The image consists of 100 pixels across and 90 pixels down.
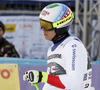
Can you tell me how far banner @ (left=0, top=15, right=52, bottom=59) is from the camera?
712 centimetres

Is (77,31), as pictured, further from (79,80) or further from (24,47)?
(79,80)

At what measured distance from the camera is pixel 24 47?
7.11 m

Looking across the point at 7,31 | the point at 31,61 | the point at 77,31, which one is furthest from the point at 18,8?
the point at 31,61

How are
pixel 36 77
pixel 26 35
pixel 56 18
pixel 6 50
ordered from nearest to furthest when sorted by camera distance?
1. pixel 36 77
2. pixel 56 18
3. pixel 6 50
4. pixel 26 35

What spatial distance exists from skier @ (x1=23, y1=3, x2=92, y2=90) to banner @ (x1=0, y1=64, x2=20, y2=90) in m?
0.84

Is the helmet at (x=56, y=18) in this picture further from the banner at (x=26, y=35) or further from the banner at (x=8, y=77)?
the banner at (x=26, y=35)

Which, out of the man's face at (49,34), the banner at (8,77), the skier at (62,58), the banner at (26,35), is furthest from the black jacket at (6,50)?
the man's face at (49,34)

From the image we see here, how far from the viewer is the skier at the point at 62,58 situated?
6.98 ft

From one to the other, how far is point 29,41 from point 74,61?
200 inches

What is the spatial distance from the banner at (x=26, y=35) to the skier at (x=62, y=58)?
459 centimetres

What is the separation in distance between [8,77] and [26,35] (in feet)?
12.9

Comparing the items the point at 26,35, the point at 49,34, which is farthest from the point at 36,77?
the point at 26,35

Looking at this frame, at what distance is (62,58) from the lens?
225 centimetres

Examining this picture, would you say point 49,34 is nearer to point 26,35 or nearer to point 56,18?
point 56,18
